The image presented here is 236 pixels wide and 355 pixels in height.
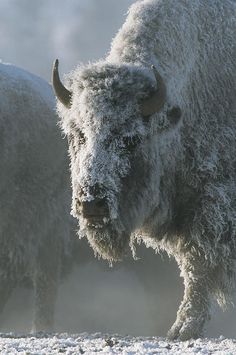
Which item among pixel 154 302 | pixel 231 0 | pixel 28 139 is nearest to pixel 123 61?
pixel 231 0

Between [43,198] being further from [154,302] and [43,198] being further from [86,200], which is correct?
[86,200]

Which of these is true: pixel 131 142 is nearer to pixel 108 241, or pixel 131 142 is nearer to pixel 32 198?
pixel 108 241

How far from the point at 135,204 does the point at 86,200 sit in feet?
1.87

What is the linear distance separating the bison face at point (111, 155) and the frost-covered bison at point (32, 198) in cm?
314

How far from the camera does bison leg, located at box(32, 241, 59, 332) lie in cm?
903

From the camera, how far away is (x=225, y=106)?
6.54 m

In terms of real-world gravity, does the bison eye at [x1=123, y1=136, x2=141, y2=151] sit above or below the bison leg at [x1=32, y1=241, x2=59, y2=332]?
above

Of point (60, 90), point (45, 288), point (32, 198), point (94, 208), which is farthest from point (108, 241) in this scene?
point (45, 288)

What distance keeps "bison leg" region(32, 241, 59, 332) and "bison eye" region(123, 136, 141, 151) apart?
3.78m

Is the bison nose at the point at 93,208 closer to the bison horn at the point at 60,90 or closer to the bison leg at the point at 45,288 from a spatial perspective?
the bison horn at the point at 60,90

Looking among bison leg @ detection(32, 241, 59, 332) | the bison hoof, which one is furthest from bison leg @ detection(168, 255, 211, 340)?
bison leg @ detection(32, 241, 59, 332)

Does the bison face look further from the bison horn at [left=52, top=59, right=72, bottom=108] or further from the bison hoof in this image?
the bison hoof

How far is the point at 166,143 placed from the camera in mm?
6062

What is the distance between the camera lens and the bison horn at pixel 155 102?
5.81 m
